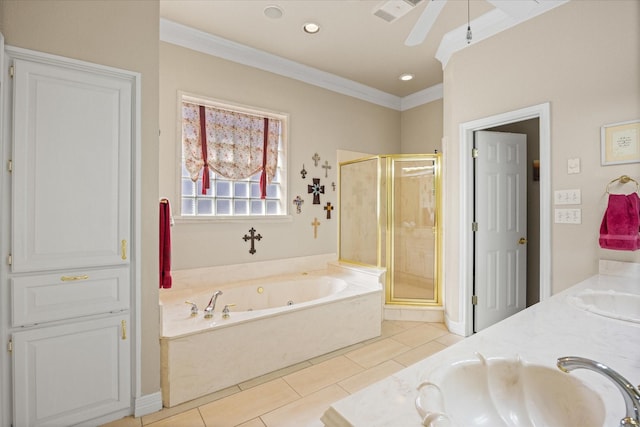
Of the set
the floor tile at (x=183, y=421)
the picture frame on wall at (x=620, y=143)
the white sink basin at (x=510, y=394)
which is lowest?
the floor tile at (x=183, y=421)

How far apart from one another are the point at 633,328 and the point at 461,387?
784 mm

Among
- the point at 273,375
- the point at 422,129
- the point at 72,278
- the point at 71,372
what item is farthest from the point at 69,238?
the point at 422,129

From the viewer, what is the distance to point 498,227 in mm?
3125

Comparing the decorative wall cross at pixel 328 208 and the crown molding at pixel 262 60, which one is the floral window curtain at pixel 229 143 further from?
the decorative wall cross at pixel 328 208

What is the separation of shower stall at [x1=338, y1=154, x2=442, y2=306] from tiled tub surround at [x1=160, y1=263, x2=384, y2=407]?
0.34 metres

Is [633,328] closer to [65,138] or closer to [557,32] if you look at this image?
[557,32]

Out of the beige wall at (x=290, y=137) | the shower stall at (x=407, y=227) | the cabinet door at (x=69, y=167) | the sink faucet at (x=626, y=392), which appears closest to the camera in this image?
Answer: the sink faucet at (x=626, y=392)

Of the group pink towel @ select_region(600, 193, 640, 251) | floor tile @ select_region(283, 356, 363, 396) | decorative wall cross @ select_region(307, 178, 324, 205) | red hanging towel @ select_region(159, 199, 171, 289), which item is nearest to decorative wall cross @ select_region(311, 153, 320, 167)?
decorative wall cross @ select_region(307, 178, 324, 205)

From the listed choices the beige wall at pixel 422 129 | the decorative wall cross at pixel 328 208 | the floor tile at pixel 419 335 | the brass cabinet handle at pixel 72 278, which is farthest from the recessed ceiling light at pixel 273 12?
the floor tile at pixel 419 335

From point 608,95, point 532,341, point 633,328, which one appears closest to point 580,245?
point 608,95

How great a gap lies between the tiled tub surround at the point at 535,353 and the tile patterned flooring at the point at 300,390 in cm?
131

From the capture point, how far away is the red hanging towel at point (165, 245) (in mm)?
2104

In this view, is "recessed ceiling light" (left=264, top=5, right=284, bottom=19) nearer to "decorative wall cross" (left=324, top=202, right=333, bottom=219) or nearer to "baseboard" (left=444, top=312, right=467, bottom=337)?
"decorative wall cross" (left=324, top=202, right=333, bottom=219)

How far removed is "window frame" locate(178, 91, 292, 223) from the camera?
2926 mm
